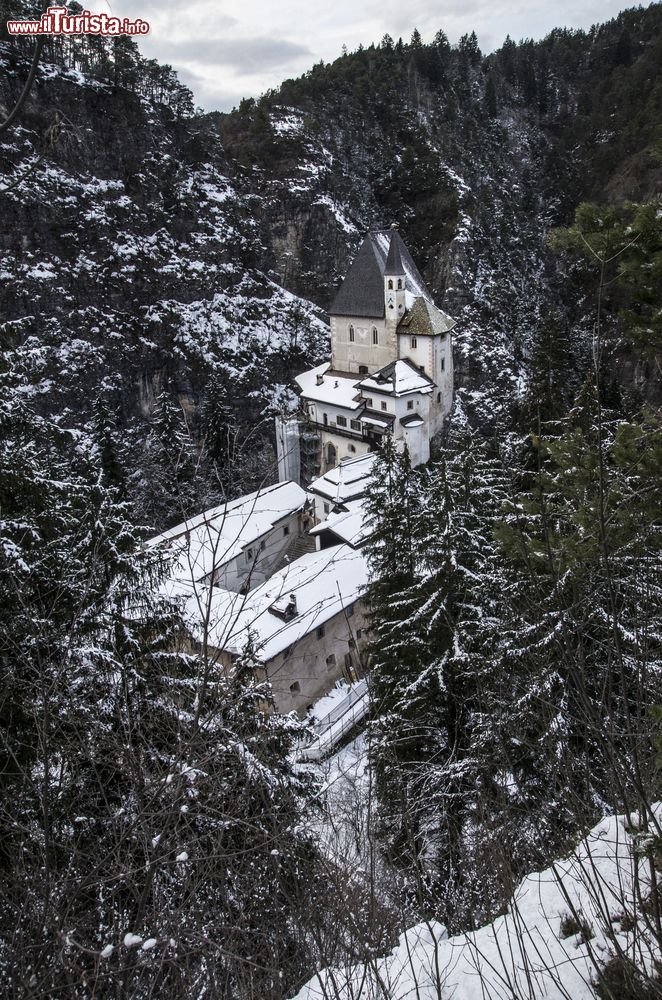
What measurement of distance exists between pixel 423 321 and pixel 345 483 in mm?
15120

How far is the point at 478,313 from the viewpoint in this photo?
52.8m

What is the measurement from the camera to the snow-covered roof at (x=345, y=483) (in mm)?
27969

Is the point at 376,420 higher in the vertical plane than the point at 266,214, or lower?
lower

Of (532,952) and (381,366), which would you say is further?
(381,366)

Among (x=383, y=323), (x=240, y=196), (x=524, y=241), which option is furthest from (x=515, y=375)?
(x=240, y=196)

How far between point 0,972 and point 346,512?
22.6 m

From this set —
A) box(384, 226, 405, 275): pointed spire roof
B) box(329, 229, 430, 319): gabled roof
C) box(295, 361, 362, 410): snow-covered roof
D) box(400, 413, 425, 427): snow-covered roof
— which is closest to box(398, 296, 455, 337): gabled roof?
box(329, 229, 430, 319): gabled roof

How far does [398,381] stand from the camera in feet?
118

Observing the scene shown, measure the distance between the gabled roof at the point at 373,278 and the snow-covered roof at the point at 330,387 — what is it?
4511 millimetres

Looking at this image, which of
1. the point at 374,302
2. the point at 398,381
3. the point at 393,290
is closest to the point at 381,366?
the point at 374,302

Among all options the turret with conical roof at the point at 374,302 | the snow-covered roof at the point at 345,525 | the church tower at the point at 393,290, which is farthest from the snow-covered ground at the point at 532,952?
the turret with conical roof at the point at 374,302

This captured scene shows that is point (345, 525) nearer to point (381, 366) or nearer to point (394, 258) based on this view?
point (381, 366)

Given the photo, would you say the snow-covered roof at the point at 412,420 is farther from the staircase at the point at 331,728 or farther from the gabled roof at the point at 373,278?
the staircase at the point at 331,728

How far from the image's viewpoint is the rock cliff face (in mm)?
41500
